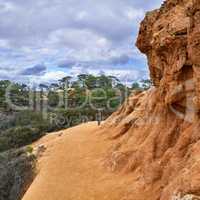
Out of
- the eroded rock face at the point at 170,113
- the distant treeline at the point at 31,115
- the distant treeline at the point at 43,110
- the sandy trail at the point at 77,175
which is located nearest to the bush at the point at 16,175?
the distant treeline at the point at 31,115

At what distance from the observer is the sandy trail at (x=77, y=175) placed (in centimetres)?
1097

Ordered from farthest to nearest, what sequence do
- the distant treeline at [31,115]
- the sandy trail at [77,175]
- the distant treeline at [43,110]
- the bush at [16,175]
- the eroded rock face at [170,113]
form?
the distant treeline at [43,110] < the distant treeline at [31,115] < the bush at [16,175] < the sandy trail at [77,175] < the eroded rock face at [170,113]

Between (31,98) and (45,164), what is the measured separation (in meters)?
27.1

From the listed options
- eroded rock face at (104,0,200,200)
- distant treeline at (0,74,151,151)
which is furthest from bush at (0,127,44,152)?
eroded rock face at (104,0,200,200)

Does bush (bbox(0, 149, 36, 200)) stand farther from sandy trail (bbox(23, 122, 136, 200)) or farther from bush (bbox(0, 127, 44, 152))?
bush (bbox(0, 127, 44, 152))

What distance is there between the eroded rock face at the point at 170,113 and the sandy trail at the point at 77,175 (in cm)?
51

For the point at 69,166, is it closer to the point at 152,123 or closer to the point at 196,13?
the point at 152,123

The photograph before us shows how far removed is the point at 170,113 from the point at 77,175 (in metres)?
3.46

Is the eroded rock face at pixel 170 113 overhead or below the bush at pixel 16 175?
overhead

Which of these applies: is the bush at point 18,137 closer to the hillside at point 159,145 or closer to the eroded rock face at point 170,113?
the hillside at point 159,145

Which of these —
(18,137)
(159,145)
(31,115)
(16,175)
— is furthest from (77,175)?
(31,115)

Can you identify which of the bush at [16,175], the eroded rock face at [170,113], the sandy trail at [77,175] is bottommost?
the bush at [16,175]

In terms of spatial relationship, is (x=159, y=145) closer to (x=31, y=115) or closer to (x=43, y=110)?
(x=31, y=115)

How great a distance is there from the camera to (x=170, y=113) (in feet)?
37.1
